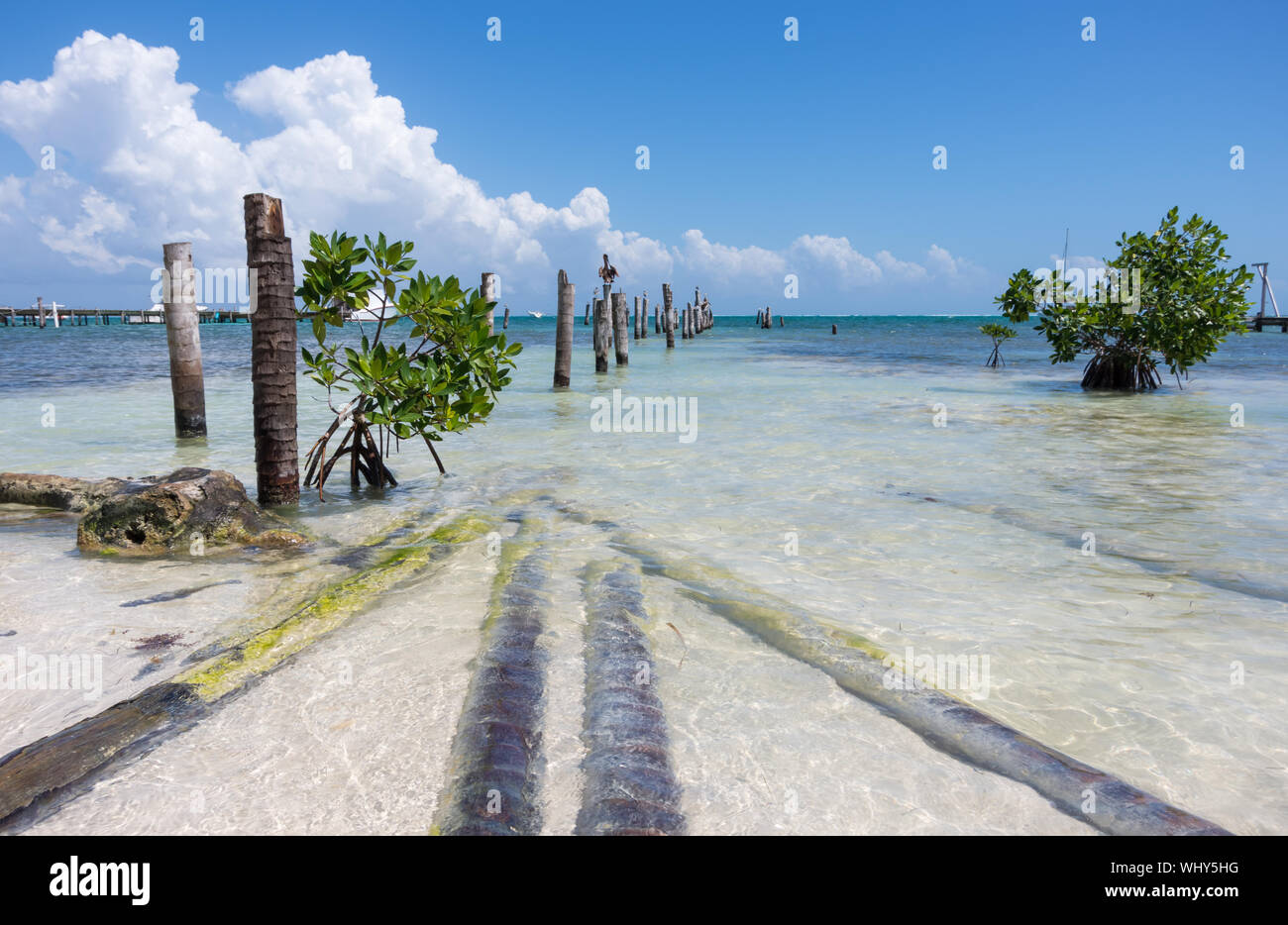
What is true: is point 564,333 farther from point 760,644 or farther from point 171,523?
point 760,644

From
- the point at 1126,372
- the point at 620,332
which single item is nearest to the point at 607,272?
the point at 620,332

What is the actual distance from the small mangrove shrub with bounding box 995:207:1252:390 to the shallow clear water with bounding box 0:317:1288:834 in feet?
24.7

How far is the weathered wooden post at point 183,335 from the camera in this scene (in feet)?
34.0

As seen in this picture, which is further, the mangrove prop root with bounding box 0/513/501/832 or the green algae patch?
the green algae patch

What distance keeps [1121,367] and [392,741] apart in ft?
68.9

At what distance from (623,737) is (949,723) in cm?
138

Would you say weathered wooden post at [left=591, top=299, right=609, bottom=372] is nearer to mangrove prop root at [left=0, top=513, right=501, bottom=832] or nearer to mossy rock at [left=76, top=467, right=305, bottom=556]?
mossy rock at [left=76, top=467, right=305, bottom=556]

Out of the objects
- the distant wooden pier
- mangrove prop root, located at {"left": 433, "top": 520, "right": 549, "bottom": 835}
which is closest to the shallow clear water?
mangrove prop root, located at {"left": 433, "top": 520, "right": 549, "bottom": 835}

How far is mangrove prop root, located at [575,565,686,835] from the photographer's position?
2473 millimetres

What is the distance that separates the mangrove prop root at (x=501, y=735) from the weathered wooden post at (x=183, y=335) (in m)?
8.19

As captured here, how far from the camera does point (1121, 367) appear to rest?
19.2 meters
